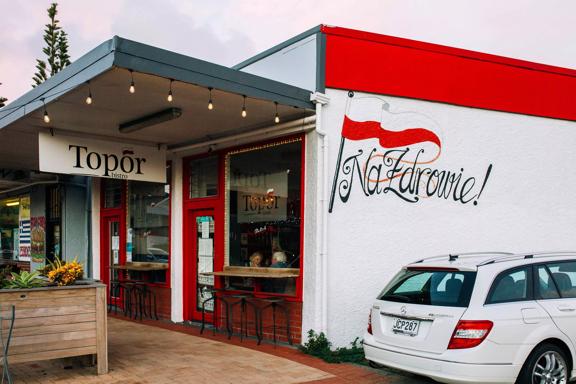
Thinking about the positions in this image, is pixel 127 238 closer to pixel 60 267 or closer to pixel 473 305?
pixel 60 267

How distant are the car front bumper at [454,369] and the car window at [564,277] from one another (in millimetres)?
1179

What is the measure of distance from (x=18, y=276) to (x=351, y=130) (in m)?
4.88

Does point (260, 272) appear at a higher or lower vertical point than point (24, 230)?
lower

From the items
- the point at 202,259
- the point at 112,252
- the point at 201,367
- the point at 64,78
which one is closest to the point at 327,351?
the point at 201,367

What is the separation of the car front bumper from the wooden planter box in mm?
3535

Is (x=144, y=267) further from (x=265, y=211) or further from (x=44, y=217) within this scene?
(x=44, y=217)

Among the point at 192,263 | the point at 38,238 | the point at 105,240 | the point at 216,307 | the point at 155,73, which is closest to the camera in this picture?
the point at 155,73

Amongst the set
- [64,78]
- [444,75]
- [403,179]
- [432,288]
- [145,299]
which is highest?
[444,75]

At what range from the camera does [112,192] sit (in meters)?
13.6

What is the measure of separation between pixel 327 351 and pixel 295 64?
169 inches

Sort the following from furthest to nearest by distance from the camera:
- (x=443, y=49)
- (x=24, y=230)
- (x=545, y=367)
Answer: (x=24, y=230), (x=443, y=49), (x=545, y=367)

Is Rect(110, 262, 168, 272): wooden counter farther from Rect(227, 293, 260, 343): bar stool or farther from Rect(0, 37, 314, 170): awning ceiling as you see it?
Rect(0, 37, 314, 170): awning ceiling

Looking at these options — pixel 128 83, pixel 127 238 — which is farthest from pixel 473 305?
pixel 127 238

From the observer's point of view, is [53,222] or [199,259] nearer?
[199,259]
